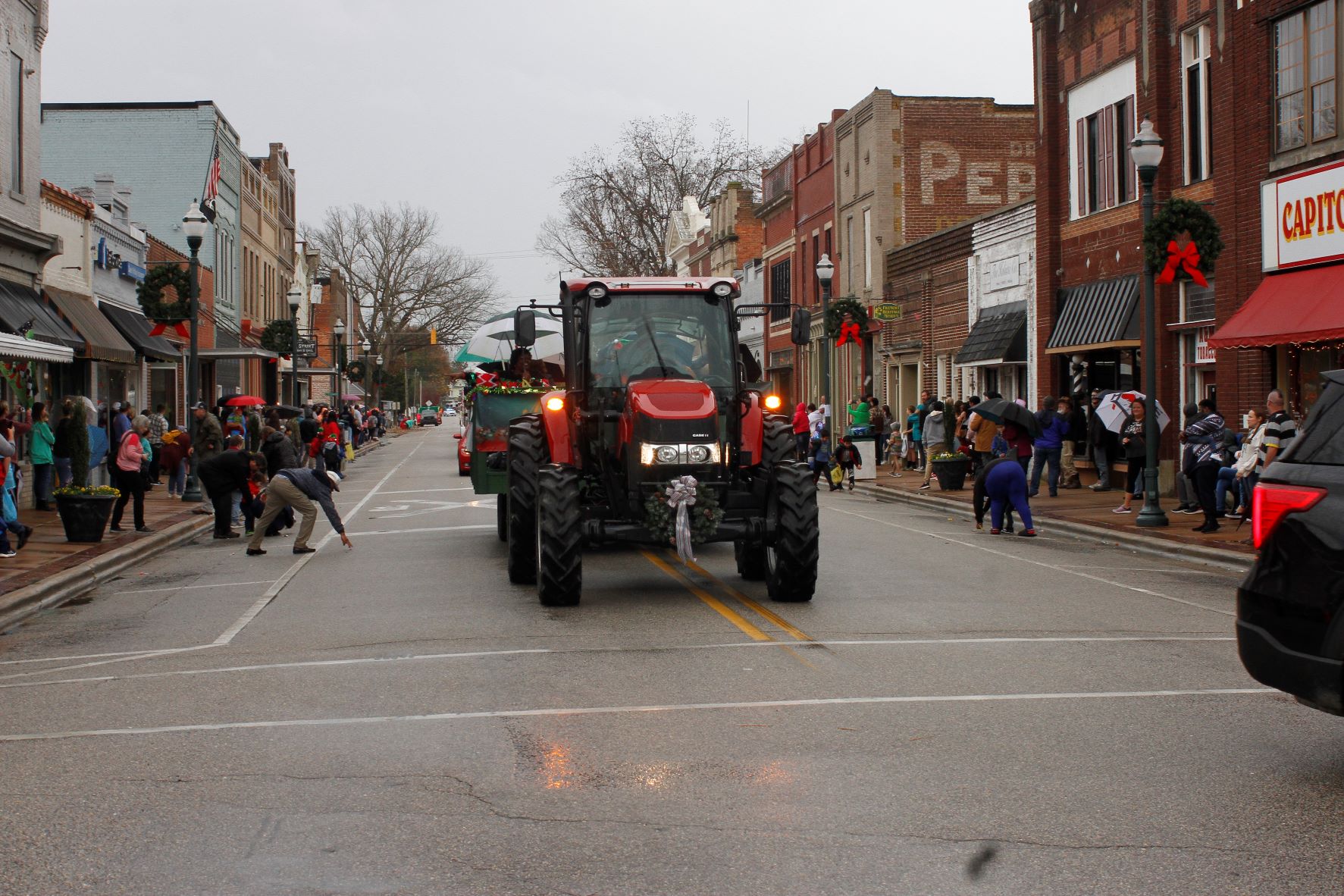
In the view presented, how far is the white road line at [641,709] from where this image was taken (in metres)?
8.14

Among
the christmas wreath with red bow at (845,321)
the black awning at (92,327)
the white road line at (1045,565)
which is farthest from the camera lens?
the christmas wreath with red bow at (845,321)

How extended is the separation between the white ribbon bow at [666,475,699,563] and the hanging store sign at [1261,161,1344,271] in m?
12.9

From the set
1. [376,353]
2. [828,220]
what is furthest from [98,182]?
[376,353]

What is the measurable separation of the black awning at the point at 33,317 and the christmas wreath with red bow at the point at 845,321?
1830 centimetres

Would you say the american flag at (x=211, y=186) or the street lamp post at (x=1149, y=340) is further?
the american flag at (x=211, y=186)

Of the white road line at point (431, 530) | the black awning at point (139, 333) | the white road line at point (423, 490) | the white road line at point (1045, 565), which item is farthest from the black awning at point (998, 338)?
the black awning at point (139, 333)

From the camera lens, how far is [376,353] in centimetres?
9662

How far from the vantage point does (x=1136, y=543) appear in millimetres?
19062

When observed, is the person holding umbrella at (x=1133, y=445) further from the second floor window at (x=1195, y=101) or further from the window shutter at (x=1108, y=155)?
the window shutter at (x=1108, y=155)

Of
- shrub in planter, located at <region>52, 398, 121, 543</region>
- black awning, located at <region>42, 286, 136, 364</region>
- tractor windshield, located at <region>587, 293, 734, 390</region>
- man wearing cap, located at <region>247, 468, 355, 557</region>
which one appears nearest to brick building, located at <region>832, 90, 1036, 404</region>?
black awning, located at <region>42, 286, 136, 364</region>

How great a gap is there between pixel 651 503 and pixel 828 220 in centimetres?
3790

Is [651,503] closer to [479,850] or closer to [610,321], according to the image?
[610,321]

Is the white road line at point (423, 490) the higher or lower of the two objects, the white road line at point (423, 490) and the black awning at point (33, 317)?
the lower

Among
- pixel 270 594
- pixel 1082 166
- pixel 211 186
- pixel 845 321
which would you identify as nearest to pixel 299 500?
pixel 270 594
